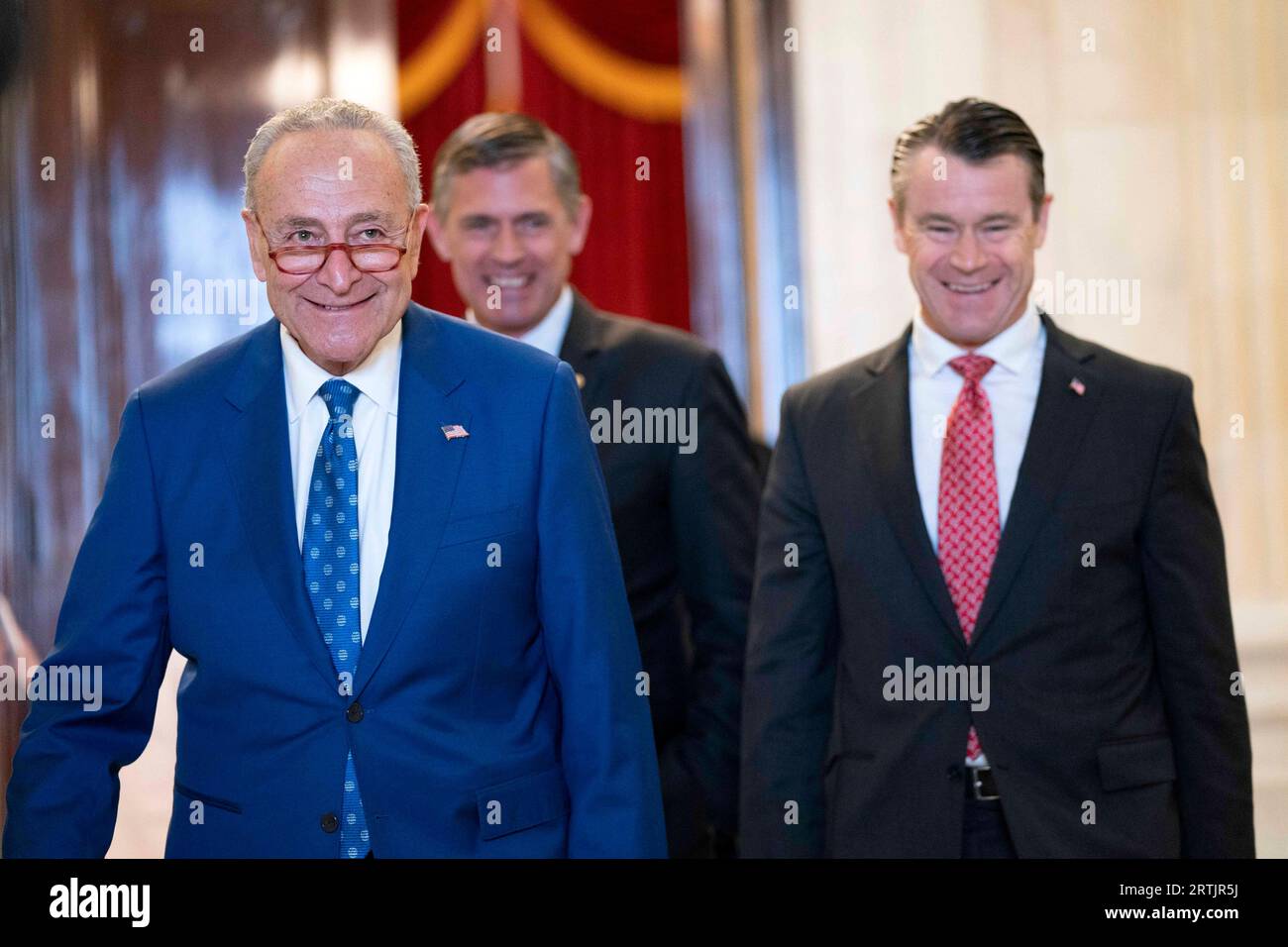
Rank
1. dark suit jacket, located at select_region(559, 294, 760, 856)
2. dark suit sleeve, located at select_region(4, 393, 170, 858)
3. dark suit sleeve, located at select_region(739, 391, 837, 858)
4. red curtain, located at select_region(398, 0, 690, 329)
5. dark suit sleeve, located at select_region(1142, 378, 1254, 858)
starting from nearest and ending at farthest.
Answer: dark suit sleeve, located at select_region(4, 393, 170, 858) → dark suit sleeve, located at select_region(1142, 378, 1254, 858) → dark suit sleeve, located at select_region(739, 391, 837, 858) → dark suit jacket, located at select_region(559, 294, 760, 856) → red curtain, located at select_region(398, 0, 690, 329)

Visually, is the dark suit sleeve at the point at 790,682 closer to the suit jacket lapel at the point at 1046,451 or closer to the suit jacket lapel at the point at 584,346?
the suit jacket lapel at the point at 1046,451

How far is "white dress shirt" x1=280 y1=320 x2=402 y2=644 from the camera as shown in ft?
6.57

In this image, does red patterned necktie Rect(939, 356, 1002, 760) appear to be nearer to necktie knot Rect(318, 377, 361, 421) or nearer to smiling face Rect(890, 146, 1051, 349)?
smiling face Rect(890, 146, 1051, 349)

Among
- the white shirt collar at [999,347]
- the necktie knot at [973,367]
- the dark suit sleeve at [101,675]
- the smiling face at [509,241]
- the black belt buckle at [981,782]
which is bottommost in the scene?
the black belt buckle at [981,782]

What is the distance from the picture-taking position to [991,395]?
98.0 inches

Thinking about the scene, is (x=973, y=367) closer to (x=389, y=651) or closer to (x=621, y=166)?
(x=389, y=651)

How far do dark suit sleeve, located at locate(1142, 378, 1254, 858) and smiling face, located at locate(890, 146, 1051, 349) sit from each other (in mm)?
327

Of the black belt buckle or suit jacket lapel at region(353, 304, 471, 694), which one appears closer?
suit jacket lapel at region(353, 304, 471, 694)

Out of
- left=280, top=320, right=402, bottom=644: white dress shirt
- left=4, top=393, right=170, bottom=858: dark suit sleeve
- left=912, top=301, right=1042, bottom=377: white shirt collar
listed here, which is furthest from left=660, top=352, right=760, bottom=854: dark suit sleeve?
left=4, top=393, right=170, bottom=858: dark suit sleeve

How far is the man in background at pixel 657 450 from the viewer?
2773mm

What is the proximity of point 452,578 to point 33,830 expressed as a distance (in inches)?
23.3

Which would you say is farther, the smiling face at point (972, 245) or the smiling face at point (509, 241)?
the smiling face at point (509, 241)

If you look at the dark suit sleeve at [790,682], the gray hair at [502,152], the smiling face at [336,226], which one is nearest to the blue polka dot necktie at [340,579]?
the smiling face at [336,226]
